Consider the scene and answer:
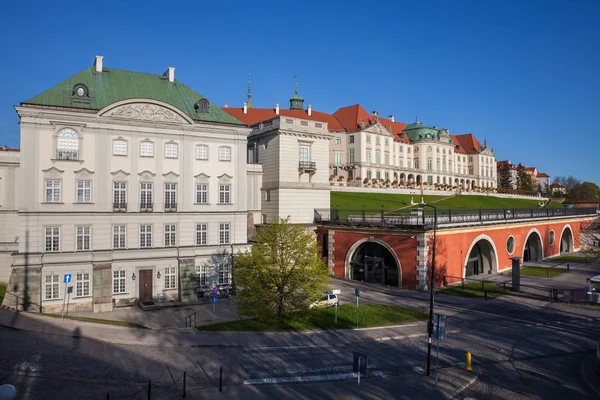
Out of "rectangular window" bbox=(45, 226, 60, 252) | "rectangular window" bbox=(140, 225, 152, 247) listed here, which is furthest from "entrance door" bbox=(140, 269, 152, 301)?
"rectangular window" bbox=(45, 226, 60, 252)

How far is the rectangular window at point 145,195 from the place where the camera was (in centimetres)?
3088

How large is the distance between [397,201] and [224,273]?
4377 centimetres

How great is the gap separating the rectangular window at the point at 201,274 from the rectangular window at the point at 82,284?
7.34 metres

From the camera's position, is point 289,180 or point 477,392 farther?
point 289,180

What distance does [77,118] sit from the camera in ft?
94.5

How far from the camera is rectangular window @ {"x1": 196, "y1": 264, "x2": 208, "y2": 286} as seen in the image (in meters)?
32.3

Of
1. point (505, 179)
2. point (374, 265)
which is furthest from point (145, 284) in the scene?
point (505, 179)

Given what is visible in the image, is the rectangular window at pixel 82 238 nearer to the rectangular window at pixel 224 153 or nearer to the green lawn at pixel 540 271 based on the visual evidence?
the rectangular window at pixel 224 153

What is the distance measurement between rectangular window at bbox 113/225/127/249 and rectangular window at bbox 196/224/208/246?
5257 mm

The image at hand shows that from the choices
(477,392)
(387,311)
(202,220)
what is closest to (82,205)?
(202,220)

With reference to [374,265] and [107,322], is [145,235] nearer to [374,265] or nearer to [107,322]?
[107,322]

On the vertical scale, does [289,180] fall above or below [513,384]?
above

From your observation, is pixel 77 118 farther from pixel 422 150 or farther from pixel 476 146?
pixel 476 146

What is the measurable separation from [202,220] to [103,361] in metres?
14.8
